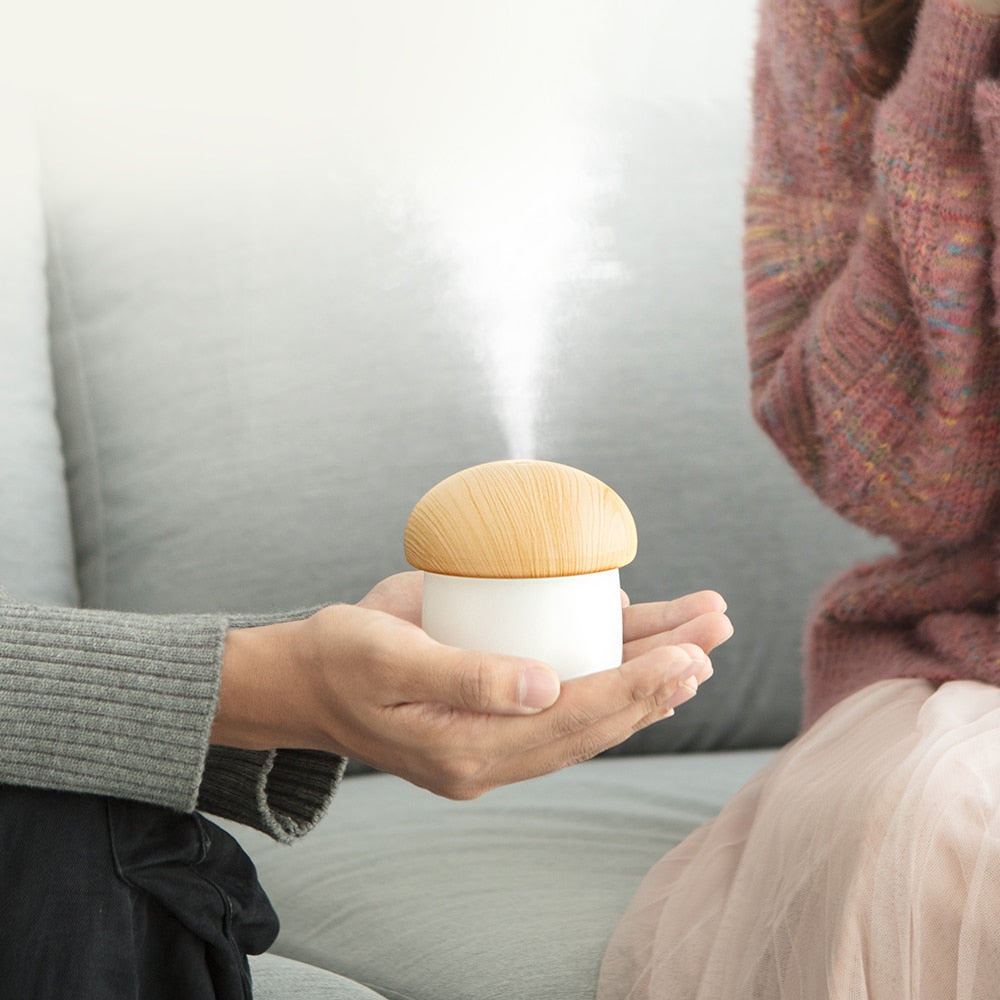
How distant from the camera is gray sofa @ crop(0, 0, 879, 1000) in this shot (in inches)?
42.5

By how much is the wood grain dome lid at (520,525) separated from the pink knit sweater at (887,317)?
0.31 metres

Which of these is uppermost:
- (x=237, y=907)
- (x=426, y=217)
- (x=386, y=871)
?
(x=426, y=217)

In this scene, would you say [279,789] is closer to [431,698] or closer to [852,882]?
[431,698]

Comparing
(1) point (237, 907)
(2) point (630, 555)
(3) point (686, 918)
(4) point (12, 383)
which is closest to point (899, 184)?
(2) point (630, 555)

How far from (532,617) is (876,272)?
395 mm

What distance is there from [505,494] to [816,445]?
0.41m

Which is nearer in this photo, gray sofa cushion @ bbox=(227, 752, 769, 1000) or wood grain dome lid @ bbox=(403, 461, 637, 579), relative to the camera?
wood grain dome lid @ bbox=(403, 461, 637, 579)

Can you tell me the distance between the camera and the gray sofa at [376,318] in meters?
1.08

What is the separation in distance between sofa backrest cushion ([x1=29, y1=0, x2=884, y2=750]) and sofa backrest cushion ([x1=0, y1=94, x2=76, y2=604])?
3cm

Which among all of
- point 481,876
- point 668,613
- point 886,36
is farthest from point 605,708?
point 886,36

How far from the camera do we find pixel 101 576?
1.09 meters

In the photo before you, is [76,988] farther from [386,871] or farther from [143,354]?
[143,354]

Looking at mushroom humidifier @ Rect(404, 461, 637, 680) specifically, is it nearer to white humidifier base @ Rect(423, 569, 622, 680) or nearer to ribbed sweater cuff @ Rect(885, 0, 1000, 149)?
white humidifier base @ Rect(423, 569, 622, 680)

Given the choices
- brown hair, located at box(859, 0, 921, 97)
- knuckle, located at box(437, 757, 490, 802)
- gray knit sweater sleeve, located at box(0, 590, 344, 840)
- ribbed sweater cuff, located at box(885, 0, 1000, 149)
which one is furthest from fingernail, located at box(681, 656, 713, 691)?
brown hair, located at box(859, 0, 921, 97)
